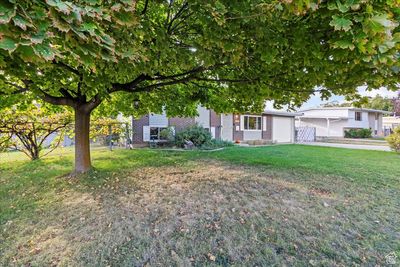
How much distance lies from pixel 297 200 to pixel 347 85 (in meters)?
→ 2.43

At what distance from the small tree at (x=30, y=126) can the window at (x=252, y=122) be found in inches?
557

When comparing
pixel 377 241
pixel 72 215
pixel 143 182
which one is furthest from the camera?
pixel 143 182

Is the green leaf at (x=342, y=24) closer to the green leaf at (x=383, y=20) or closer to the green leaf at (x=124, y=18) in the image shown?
the green leaf at (x=383, y=20)

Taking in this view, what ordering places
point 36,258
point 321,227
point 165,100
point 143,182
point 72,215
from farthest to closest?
point 165,100, point 143,182, point 72,215, point 321,227, point 36,258

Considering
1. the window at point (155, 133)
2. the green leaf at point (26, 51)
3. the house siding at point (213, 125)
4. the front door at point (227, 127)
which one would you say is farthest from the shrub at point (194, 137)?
the green leaf at point (26, 51)

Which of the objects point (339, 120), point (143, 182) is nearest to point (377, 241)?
point (143, 182)

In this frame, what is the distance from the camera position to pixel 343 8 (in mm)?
2090

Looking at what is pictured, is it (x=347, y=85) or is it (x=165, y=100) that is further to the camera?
(x=165, y=100)

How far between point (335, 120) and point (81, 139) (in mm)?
32312

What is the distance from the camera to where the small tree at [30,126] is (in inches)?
365

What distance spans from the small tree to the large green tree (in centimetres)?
301

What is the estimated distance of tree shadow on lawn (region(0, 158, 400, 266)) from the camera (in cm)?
325

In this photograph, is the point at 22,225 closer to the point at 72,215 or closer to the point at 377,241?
the point at 72,215

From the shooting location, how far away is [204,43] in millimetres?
3879
